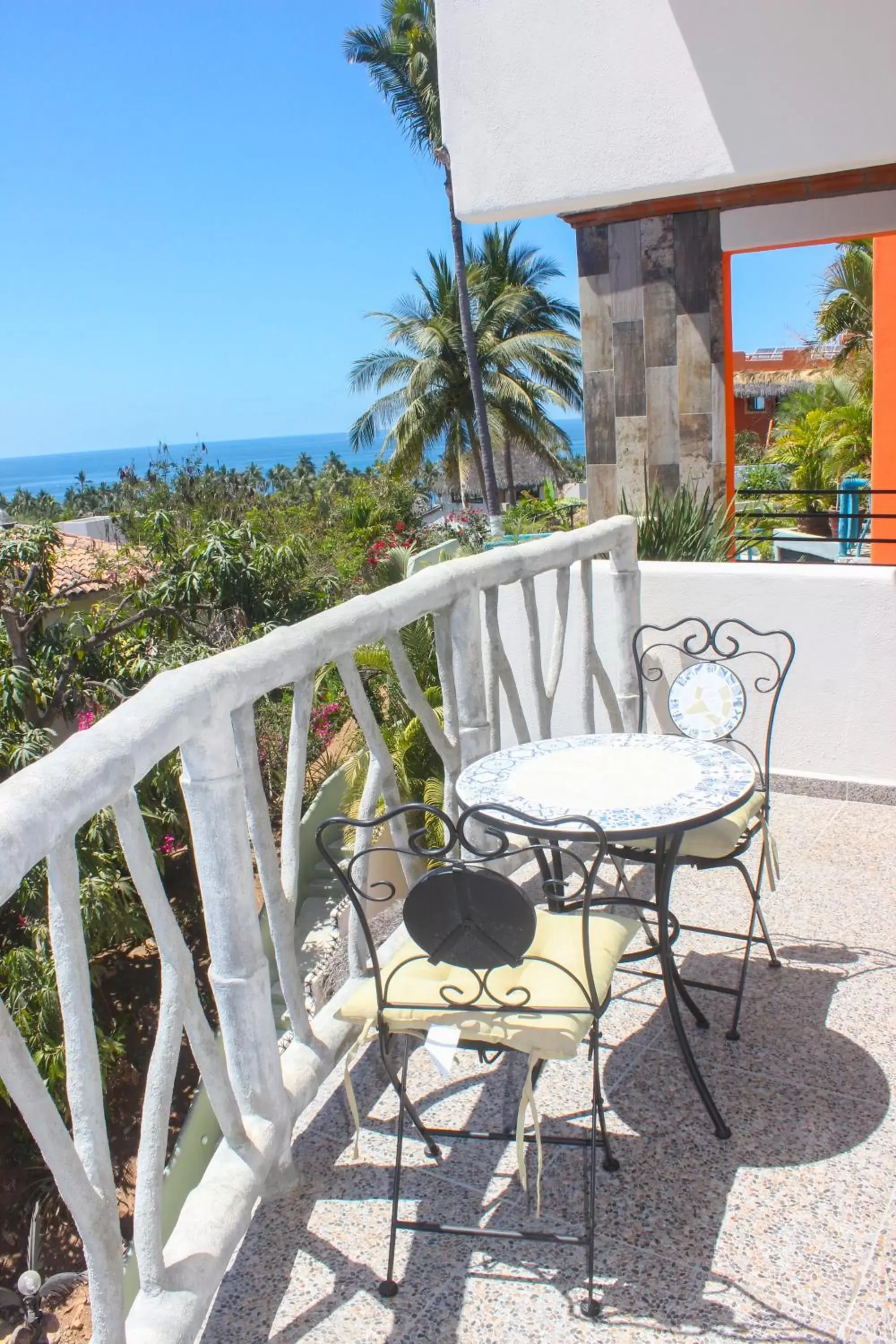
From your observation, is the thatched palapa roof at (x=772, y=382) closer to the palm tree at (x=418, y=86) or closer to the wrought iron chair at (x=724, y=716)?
the palm tree at (x=418, y=86)

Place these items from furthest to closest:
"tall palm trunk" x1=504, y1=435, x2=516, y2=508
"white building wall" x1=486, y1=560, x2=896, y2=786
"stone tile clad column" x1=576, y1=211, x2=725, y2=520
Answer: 1. "tall palm trunk" x1=504, y1=435, x2=516, y2=508
2. "stone tile clad column" x1=576, y1=211, x2=725, y2=520
3. "white building wall" x1=486, y1=560, x2=896, y2=786

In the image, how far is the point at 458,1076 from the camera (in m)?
2.65

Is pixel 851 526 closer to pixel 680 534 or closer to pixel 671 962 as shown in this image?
pixel 680 534

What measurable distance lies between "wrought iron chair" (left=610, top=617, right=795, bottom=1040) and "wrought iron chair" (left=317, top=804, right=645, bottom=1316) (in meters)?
0.46

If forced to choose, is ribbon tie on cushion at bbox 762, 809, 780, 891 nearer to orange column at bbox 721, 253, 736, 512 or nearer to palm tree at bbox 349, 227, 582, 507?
orange column at bbox 721, 253, 736, 512

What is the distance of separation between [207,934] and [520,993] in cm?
61

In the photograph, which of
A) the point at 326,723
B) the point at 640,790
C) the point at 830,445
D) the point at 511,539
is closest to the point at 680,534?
the point at 640,790

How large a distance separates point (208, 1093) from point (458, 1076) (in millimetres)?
909

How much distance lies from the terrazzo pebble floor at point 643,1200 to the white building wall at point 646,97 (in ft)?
14.4

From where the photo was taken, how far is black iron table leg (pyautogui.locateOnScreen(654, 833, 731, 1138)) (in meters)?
2.37

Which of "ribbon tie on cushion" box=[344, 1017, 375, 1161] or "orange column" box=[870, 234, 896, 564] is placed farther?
"orange column" box=[870, 234, 896, 564]

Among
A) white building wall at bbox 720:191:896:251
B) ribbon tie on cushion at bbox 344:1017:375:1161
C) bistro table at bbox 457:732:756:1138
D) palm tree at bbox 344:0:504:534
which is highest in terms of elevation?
palm tree at bbox 344:0:504:534

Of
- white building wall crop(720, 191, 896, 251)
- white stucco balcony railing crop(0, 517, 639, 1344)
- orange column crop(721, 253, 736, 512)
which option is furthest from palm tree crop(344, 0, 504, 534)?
white stucco balcony railing crop(0, 517, 639, 1344)

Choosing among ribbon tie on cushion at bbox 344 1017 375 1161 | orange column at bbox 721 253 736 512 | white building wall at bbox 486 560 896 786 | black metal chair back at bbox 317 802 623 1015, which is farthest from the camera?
orange column at bbox 721 253 736 512
